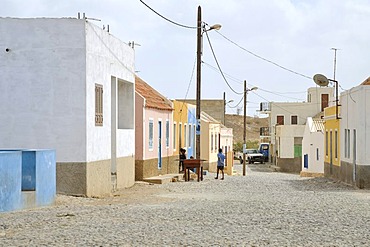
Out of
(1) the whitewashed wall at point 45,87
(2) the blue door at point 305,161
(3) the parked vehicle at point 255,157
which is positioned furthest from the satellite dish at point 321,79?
(3) the parked vehicle at point 255,157

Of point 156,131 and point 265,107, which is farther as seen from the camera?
point 265,107

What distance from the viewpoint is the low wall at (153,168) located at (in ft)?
103

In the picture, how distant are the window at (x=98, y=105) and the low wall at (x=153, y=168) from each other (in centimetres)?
857

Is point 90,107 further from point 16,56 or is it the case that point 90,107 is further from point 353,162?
point 353,162

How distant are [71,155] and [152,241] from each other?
971cm

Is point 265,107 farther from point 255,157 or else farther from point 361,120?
point 361,120

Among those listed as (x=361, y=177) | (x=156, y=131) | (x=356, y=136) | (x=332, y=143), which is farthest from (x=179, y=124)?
(x=361, y=177)

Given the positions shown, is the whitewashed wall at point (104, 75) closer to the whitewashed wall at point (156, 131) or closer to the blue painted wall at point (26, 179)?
the blue painted wall at point (26, 179)

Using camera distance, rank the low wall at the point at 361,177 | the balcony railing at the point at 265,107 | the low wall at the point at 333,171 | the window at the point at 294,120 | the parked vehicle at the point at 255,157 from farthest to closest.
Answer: the balcony railing at the point at 265,107, the parked vehicle at the point at 255,157, the window at the point at 294,120, the low wall at the point at 333,171, the low wall at the point at 361,177

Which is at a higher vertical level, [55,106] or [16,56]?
[16,56]

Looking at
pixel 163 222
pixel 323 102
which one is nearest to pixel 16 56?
pixel 163 222

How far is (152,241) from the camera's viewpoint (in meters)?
11.9

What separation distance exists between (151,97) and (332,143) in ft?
30.6

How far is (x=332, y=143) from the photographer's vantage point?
1464 inches
